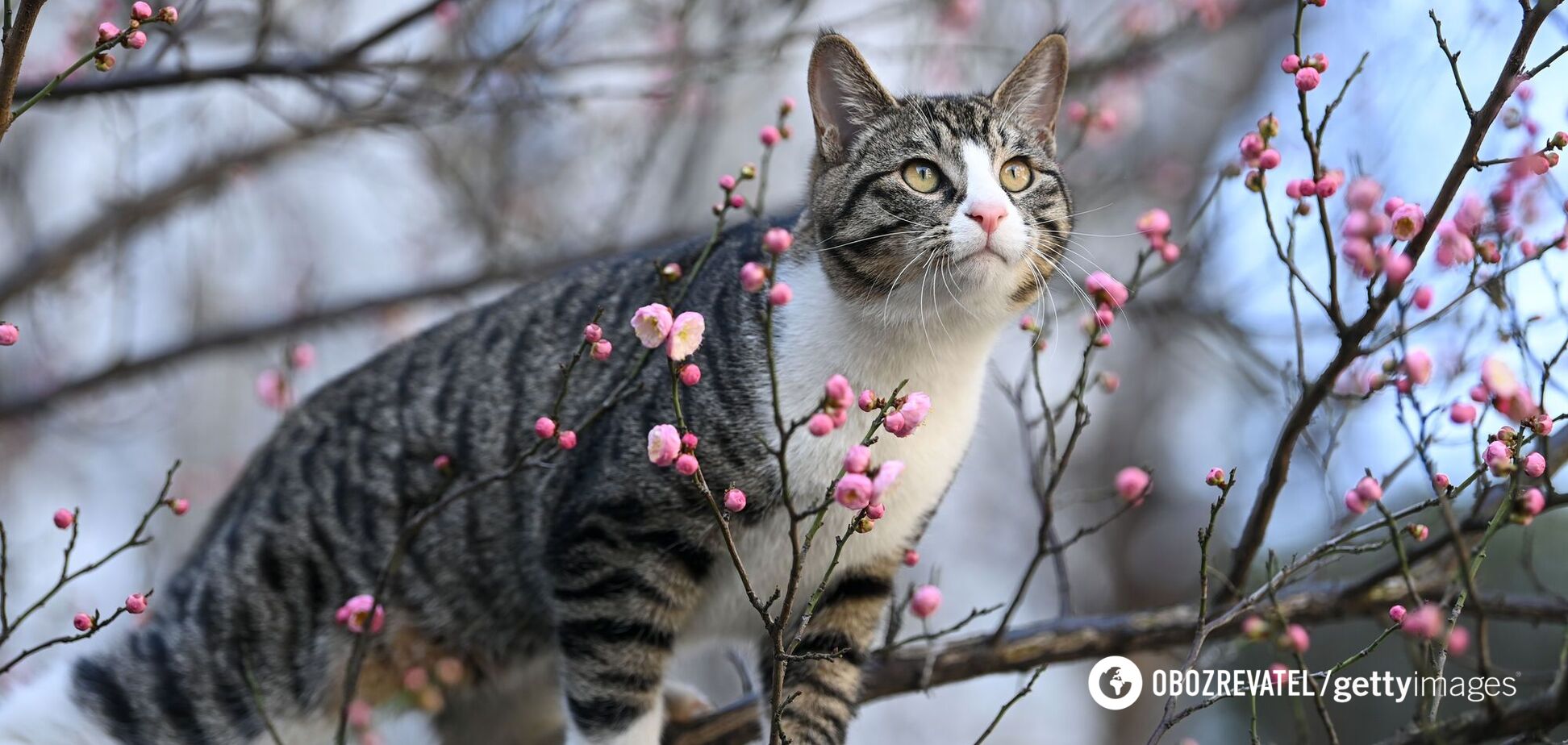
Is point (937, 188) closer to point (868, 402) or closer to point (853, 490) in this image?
point (868, 402)

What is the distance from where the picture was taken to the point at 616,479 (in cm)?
300

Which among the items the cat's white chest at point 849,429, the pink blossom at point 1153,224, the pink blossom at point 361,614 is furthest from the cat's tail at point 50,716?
the pink blossom at point 1153,224

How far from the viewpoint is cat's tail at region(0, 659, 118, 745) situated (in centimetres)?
352

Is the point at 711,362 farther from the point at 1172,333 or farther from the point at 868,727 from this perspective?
the point at 868,727

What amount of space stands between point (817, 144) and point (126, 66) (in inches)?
73.7

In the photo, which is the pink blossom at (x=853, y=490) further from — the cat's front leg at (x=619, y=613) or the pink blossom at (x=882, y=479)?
the cat's front leg at (x=619, y=613)

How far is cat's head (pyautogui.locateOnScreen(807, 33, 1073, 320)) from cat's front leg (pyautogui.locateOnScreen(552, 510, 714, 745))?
78 cm

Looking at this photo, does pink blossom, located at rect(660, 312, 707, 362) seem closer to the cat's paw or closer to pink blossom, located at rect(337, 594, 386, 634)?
pink blossom, located at rect(337, 594, 386, 634)

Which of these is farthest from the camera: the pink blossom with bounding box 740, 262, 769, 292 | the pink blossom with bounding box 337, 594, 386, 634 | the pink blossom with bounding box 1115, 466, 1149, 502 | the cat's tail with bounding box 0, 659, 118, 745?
the cat's tail with bounding box 0, 659, 118, 745

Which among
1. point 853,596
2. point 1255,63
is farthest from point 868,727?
point 853,596

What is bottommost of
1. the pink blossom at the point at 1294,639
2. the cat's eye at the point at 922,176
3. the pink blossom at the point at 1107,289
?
the pink blossom at the point at 1294,639

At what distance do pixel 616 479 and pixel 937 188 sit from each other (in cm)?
103

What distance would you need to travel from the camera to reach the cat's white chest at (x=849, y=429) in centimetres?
285

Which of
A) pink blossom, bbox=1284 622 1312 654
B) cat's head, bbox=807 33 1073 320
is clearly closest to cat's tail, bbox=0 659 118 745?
cat's head, bbox=807 33 1073 320
